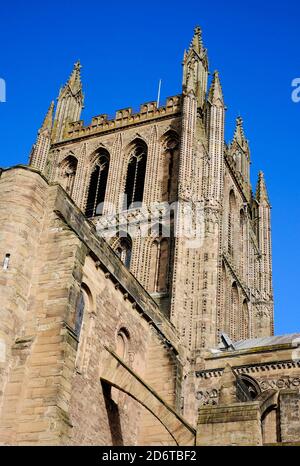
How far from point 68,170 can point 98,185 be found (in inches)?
120

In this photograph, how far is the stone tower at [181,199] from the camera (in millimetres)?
34812

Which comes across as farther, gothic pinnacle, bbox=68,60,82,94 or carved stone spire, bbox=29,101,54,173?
gothic pinnacle, bbox=68,60,82,94

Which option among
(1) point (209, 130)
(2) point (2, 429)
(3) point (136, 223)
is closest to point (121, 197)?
(3) point (136, 223)

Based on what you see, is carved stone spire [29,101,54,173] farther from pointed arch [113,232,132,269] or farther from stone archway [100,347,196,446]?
stone archway [100,347,196,446]

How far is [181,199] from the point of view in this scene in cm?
3678

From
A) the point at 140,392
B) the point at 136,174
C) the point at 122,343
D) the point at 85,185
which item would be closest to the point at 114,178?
the point at 136,174

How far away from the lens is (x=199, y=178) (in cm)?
3872

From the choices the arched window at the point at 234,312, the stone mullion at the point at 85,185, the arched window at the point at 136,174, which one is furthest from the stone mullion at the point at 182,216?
the stone mullion at the point at 85,185

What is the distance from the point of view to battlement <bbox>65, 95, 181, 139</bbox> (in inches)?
1716

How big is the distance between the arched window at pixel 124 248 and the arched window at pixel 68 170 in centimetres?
695

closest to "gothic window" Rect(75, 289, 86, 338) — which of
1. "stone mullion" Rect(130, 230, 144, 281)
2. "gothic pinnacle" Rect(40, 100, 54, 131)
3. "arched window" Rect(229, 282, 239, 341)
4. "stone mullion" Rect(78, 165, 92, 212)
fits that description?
"stone mullion" Rect(130, 230, 144, 281)

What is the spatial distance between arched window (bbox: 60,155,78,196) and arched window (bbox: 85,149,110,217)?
143 centimetres

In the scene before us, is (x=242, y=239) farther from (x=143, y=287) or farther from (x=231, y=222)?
(x=143, y=287)

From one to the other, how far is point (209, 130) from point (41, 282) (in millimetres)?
25603
